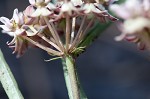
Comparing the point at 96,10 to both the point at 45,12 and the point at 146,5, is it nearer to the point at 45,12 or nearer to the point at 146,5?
the point at 45,12

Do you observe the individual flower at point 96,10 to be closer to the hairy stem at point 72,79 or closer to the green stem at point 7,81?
the hairy stem at point 72,79

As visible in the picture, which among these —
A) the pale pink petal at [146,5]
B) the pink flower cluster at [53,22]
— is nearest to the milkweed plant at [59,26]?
the pink flower cluster at [53,22]

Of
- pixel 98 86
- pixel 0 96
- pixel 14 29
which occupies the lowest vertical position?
pixel 98 86

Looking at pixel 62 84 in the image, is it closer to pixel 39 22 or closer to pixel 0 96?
pixel 0 96

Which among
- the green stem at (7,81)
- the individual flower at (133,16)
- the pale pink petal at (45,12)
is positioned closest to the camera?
the individual flower at (133,16)

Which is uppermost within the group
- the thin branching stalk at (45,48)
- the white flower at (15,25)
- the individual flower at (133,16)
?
the individual flower at (133,16)

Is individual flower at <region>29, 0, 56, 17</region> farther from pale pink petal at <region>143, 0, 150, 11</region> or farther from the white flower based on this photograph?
pale pink petal at <region>143, 0, 150, 11</region>

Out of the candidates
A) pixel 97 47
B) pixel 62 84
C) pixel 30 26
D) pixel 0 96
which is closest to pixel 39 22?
pixel 30 26

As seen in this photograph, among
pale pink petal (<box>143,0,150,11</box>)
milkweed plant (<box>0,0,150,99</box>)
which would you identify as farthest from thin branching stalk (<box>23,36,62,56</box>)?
pale pink petal (<box>143,0,150,11</box>)
